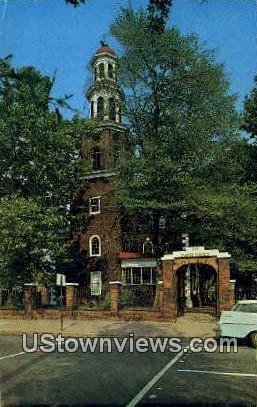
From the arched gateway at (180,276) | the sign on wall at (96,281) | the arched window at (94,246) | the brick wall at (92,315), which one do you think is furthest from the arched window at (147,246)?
the brick wall at (92,315)

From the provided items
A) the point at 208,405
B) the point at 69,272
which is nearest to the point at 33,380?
the point at 208,405

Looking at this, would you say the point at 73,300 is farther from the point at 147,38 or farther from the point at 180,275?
the point at 147,38

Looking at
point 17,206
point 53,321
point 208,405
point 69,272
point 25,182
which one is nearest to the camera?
point 208,405

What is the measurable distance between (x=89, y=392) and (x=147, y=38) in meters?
26.3

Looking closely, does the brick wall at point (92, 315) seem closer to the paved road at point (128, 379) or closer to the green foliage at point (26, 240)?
the green foliage at point (26, 240)

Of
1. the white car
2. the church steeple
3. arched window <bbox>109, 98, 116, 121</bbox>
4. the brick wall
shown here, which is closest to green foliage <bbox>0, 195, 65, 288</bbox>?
the brick wall

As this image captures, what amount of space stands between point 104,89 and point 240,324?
2132cm

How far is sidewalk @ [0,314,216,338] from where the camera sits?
21.0m

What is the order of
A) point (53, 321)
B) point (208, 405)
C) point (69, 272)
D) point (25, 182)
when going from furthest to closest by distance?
point (69, 272)
point (25, 182)
point (53, 321)
point (208, 405)

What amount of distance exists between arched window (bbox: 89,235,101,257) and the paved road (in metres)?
25.6

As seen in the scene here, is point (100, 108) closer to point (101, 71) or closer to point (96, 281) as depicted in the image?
point (101, 71)

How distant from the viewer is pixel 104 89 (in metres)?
33.8

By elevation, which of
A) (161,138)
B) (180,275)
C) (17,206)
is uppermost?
(161,138)

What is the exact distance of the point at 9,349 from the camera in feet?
52.2
